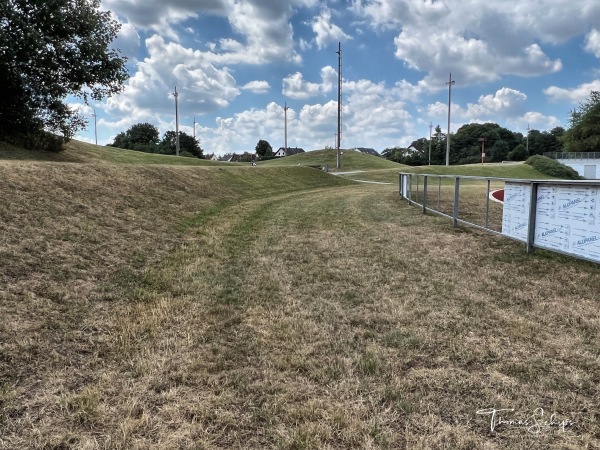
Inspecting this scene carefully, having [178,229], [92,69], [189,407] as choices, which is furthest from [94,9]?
[189,407]

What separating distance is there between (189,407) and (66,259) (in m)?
3.59

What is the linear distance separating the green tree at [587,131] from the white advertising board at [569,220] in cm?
7712

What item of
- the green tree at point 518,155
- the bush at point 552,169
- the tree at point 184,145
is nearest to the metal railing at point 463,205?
the bush at point 552,169

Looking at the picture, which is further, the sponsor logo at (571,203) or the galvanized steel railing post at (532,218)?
the galvanized steel railing post at (532,218)

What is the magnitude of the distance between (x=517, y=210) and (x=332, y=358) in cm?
503

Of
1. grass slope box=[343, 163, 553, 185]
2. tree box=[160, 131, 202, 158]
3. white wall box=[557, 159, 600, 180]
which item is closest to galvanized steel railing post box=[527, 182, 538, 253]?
grass slope box=[343, 163, 553, 185]

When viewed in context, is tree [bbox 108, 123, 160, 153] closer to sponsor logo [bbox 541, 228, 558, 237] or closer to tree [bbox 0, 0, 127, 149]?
tree [bbox 0, 0, 127, 149]

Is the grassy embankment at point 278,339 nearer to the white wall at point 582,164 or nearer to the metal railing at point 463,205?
the metal railing at point 463,205

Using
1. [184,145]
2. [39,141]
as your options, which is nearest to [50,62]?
[39,141]

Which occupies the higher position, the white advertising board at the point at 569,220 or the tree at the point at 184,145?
the tree at the point at 184,145

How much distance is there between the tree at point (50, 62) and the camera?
16.3m

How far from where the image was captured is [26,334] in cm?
345

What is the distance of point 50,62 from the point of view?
709 inches

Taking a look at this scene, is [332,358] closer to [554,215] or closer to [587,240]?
[587,240]
